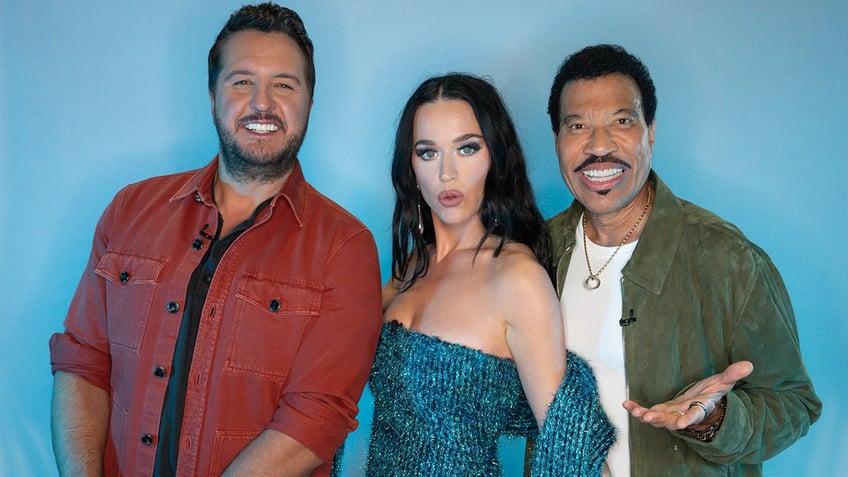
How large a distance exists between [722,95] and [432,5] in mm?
1307

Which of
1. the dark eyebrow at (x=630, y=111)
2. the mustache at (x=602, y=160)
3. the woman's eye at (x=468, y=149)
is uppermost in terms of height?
the dark eyebrow at (x=630, y=111)

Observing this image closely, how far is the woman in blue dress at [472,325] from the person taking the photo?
2412 millimetres

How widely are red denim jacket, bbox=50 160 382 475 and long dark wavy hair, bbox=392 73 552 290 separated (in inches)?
15.9

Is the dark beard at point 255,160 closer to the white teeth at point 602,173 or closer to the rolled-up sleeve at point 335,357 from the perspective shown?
the rolled-up sleeve at point 335,357

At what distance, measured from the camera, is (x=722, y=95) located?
3.63 metres

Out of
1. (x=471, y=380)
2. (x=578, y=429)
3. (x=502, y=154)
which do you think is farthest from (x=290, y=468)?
(x=502, y=154)

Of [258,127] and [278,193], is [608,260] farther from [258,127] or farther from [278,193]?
[258,127]

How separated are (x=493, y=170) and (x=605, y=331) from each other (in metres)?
0.63

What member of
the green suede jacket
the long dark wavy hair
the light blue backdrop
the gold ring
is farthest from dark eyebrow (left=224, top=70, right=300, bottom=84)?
the gold ring

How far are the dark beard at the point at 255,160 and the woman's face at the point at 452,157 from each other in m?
0.42

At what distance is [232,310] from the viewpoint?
92.0 inches

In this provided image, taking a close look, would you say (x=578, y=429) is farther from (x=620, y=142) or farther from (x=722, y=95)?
(x=722, y=95)

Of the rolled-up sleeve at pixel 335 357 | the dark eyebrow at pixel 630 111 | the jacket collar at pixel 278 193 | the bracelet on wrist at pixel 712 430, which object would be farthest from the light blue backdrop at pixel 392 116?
the bracelet on wrist at pixel 712 430

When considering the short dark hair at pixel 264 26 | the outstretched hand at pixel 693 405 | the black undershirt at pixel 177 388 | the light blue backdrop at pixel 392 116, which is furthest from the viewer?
the light blue backdrop at pixel 392 116
